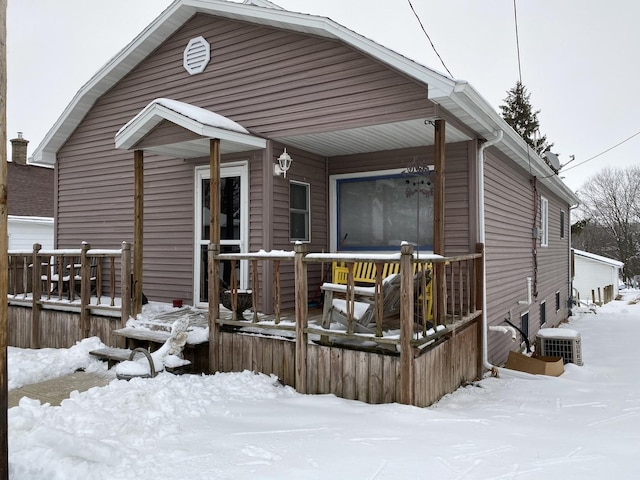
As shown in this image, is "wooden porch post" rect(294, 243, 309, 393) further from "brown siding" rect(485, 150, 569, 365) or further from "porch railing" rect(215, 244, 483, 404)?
"brown siding" rect(485, 150, 569, 365)

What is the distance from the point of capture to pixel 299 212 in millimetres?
7703

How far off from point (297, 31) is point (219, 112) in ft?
5.93

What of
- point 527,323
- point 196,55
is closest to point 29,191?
point 196,55

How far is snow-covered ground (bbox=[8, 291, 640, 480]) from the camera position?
120 inches

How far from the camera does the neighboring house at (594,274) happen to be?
99.6 ft

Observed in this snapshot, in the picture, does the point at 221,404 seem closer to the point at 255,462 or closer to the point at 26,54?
the point at 255,462

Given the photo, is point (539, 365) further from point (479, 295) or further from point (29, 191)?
point (29, 191)

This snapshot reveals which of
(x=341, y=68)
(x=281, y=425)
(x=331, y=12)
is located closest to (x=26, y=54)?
(x=331, y=12)

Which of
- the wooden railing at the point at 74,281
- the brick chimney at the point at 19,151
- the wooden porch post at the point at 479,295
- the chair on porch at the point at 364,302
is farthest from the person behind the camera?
the brick chimney at the point at 19,151

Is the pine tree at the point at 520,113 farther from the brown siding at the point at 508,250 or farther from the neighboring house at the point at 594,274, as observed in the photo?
the brown siding at the point at 508,250

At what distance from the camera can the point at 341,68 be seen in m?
6.39

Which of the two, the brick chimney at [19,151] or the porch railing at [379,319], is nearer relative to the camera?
the porch railing at [379,319]

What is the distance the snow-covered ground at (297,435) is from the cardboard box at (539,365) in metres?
1.40

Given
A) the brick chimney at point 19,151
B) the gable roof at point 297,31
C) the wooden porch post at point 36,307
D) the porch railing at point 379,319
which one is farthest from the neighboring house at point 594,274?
the brick chimney at point 19,151
